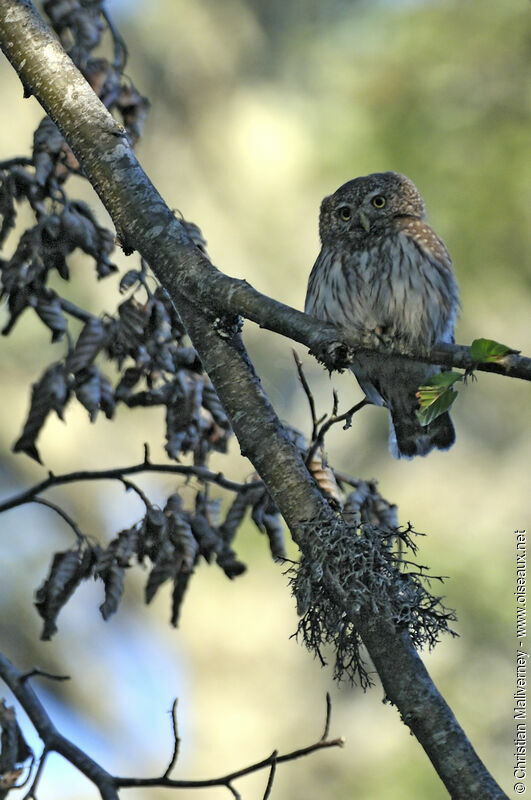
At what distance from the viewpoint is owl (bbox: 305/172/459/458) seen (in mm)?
4109

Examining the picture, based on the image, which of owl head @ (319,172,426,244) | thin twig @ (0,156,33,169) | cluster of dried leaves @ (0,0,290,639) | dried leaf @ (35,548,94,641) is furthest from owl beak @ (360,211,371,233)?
dried leaf @ (35,548,94,641)

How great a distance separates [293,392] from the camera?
8.90 m

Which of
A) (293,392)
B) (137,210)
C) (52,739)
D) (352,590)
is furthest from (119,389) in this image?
(293,392)

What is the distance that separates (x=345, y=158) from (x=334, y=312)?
5961 millimetres

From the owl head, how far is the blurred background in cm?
326

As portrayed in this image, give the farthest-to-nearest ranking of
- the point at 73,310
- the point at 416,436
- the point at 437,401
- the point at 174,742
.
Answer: the point at 416,436
the point at 73,310
the point at 174,742
the point at 437,401

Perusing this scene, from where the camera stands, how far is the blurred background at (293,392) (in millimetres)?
8328

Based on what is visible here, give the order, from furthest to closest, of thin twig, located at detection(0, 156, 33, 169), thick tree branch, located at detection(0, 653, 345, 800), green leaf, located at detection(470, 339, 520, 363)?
thin twig, located at detection(0, 156, 33, 169), thick tree branch, located at detection(0, 653, 345, 800), green leaf, located at detection(470, 339, 520, 363)

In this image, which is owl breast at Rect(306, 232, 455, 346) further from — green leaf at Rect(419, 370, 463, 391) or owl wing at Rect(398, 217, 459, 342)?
green leaf at Rect(419, 370, 463, 391)

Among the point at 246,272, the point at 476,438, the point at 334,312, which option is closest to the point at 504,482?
Answer: the point at 476,438

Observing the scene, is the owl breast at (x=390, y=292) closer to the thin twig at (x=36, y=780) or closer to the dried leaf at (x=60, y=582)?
the dried leaf at (x=60, y=582)

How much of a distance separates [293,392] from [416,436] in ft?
13.6

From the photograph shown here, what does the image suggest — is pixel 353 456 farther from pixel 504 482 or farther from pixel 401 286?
pixel 401 286

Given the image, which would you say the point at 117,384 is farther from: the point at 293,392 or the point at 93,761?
the point at 293,392
